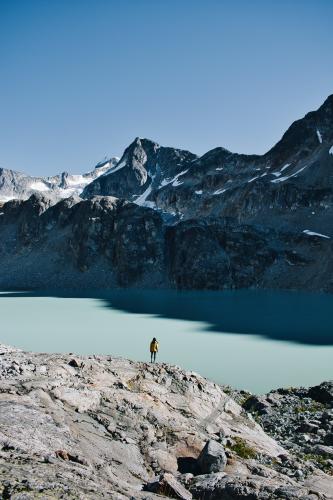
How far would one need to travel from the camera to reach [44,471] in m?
8.45

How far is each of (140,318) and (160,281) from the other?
76614mm

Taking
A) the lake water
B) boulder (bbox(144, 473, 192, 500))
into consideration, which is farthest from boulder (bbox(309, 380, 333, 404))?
boulder (bbox(144, 473, 192, 500))

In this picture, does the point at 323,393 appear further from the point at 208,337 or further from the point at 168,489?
the point at 208,337

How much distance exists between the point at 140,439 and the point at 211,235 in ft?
418

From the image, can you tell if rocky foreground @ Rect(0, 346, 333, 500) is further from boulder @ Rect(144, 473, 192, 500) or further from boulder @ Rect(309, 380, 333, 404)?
boulder @ Rect(309, 380, 333, 404)

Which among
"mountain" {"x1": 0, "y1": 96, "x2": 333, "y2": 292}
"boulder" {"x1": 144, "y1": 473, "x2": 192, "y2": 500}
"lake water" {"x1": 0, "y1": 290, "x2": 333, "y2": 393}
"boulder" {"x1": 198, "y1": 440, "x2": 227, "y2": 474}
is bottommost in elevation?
"lake water" {"x1": 0, "y1": 290, "x2": 333, "y2": 393}

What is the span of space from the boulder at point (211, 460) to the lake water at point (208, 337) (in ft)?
52.5

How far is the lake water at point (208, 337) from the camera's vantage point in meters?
31.5

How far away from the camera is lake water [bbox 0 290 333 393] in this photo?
3152 cm

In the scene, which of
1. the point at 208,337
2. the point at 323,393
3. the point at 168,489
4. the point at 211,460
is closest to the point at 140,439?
the point at 211,460

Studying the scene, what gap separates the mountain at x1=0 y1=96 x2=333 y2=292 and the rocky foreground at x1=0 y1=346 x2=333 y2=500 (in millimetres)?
98719

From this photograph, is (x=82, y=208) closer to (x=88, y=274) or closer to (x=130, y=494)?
(x=88, y=274)

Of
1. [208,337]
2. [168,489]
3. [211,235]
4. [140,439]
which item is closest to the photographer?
[168,489]

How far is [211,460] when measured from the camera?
1212cm
